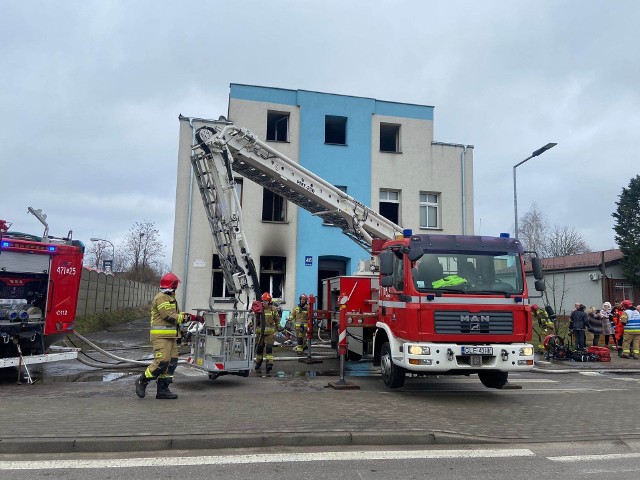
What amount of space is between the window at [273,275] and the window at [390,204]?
4.64 meters

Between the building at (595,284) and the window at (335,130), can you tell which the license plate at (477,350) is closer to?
the window at (335,130)

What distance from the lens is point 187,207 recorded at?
18.0m

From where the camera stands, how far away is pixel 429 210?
2070 centimetres

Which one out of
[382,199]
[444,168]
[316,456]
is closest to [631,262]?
[444,168]

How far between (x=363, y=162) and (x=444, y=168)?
3469mm

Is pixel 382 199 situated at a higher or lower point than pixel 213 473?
higher

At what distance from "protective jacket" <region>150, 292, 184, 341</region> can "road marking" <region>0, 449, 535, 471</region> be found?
111 inches

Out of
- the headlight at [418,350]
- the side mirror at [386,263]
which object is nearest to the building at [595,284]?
the side mirror at [386,263]

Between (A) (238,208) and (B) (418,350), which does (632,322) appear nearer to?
(B) (418,350)

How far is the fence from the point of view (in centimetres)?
2038

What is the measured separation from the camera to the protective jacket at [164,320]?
7772 millimetres

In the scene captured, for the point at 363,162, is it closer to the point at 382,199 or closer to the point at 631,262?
the point at 382,199

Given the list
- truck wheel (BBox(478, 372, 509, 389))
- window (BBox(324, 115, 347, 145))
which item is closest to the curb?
truck wheel (BBox(478, 372, 509, 389))

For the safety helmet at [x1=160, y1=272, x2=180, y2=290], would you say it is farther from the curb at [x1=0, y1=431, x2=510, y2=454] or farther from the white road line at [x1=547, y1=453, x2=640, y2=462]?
the white road line at [x1=547, y1=453, x2=640, y2=462]
